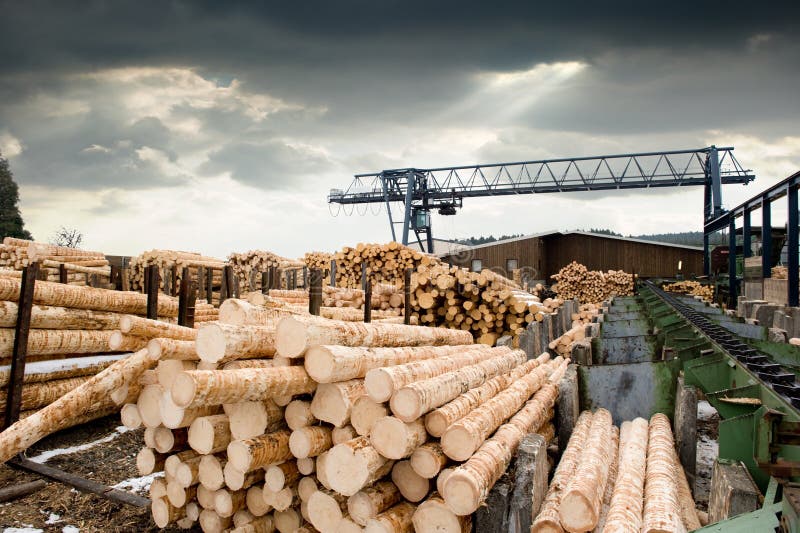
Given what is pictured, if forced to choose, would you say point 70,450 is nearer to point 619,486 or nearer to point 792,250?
point 619,486

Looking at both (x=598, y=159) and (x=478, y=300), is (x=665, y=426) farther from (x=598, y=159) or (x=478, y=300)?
(x=598, y=159)

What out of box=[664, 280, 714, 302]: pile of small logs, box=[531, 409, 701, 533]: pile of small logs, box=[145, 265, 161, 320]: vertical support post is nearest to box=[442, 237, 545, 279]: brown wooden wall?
box=[664, 280, 714, 302]: pile of small logs

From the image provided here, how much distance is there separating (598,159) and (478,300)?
2861 centimetres

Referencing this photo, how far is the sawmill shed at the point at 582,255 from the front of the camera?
29.3 metres

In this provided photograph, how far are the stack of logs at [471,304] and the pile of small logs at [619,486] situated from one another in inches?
217

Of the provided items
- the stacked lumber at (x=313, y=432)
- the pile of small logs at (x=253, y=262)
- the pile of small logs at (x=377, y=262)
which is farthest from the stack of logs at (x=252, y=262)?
the stacked lumber at (x=313, y=432)

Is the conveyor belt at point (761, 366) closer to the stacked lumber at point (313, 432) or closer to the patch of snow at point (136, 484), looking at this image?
the stacked lumber at point (313, 432)

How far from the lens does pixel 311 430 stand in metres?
3.23

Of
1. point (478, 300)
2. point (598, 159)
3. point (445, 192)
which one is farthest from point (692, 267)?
point (478, 300)

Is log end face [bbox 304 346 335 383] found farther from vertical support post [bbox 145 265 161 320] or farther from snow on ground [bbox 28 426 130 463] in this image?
snow on ground [bbox 28 426 130 463]

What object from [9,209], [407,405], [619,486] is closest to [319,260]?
[407,405]

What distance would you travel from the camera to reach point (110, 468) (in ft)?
17.6

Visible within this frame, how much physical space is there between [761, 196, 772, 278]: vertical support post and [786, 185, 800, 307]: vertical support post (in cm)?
125

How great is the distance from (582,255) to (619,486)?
96.6ft
